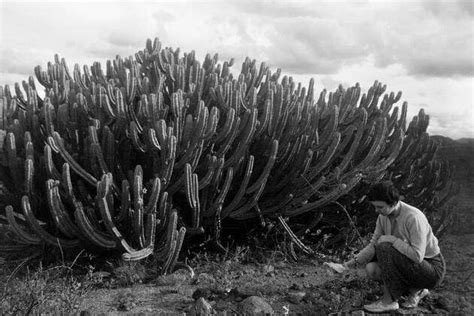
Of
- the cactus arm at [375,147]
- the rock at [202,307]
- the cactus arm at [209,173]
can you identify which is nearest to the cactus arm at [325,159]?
the cactus arm at [375,147]

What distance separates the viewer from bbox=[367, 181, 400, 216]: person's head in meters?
5.05

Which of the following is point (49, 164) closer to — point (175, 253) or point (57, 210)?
point (57, 210)

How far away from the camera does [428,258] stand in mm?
5266

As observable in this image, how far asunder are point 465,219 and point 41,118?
7264 mm

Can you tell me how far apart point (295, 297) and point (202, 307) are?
3.30 feet

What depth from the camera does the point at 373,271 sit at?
549 cm

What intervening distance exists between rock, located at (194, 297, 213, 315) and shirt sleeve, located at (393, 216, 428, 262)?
1682 mm

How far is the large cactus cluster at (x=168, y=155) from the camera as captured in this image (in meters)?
6.22

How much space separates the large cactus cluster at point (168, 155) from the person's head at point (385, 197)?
1.61 metres

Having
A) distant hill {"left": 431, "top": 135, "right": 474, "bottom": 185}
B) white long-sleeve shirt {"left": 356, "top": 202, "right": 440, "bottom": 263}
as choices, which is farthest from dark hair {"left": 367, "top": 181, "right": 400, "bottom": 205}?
distant hill {"left": 431, "top": 135, "right": 474, "bottom": 185}

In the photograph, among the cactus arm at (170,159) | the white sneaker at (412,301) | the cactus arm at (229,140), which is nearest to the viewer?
the white sneaker at (412,301)

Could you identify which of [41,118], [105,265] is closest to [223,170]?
[105,265]

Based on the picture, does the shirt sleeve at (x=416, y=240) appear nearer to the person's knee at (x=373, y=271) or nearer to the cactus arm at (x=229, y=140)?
the person's knee at (x=373, y=271)

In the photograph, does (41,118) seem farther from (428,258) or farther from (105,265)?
(428,258)
